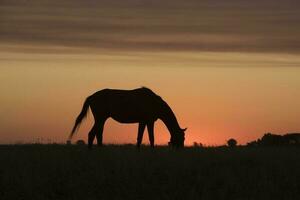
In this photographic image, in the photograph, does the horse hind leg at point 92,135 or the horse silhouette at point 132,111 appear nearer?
the horse hind leg at point 92,135

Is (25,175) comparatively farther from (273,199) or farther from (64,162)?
(273,199)

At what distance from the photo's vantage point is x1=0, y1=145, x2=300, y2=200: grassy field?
1540cm

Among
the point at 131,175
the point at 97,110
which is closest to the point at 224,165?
the point at 131,175

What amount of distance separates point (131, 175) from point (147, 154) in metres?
4.41

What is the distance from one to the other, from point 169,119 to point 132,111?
135 cm

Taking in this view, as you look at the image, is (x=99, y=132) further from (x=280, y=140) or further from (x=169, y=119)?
(x=280, y=140)

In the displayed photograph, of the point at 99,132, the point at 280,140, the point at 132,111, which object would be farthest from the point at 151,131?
the point at 280,140

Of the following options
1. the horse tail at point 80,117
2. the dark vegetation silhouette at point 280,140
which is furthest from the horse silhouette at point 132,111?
the dark vegetation silhouette at point 280,140

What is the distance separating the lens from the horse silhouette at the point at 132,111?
25234 millimetres

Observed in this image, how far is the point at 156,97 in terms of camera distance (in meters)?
25.9

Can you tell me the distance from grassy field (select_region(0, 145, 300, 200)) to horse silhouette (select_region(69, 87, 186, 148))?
4.54 meters

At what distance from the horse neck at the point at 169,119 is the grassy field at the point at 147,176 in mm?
5122

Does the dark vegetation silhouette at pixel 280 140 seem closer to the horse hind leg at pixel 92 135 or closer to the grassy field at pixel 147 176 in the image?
the horse hind leg at pixel 92 135

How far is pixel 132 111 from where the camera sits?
25.7 m
